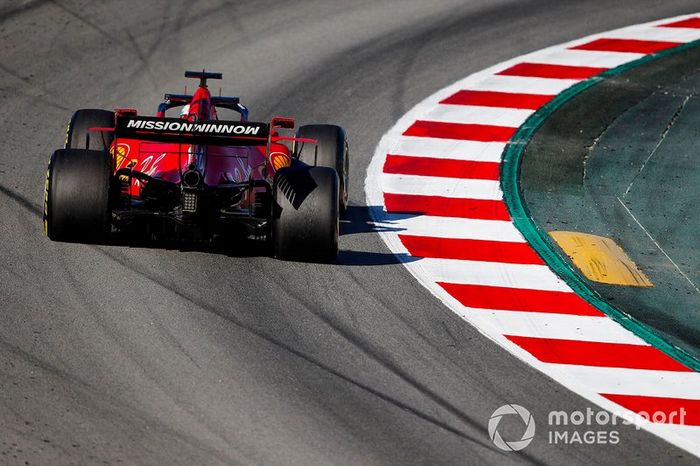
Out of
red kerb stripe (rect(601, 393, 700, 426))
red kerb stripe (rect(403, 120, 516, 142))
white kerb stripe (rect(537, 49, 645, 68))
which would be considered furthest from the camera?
white kerb stripe (rect(537, 49, 645, 68))

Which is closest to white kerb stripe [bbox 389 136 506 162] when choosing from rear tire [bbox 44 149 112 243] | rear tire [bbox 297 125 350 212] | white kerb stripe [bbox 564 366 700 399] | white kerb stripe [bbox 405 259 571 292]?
A: rear tire [bbox 297 125 350 212]

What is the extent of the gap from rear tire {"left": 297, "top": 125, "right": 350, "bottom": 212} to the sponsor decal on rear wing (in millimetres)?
1070

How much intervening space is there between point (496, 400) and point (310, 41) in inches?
393

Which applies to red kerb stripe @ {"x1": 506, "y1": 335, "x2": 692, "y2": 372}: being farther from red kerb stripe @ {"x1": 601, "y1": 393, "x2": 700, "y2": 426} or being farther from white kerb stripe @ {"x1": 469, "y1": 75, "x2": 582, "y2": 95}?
white kerb stripe @ {"x1": 469, "y1": 75, "x2": 582, "y2": 95}

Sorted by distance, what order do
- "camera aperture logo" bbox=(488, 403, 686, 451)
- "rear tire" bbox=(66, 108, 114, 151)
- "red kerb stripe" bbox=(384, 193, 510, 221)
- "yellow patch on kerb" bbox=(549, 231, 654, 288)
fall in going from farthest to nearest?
1. "red kerb stripe" bbox=(384, 193, 510, 221)
2. "rear tire" bbox=(66, 108, 114, 151)
3. "yellow patch on kerb" bbox=(549, 231, 654, 288)
4. "camera aperture logo" bbox=(488, 403, 686, 451)

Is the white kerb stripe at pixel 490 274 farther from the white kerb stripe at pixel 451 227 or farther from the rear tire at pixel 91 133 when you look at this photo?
the rear tire at pixel 91 133

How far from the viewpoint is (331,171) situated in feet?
39.7

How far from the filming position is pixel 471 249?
42.5ft

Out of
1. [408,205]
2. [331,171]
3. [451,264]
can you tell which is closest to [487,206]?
[408,205]

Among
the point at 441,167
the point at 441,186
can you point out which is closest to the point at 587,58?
the point at 441,167

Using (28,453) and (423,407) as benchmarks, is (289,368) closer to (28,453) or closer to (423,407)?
(423,407)

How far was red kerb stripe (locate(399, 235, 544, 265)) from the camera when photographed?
41.9ft

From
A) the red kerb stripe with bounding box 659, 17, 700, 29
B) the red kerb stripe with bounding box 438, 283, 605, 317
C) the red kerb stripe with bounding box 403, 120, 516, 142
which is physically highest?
the red kerb stripe with bounding box 659, 17, 700, 29

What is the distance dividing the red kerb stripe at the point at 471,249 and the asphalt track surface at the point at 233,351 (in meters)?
0.39
